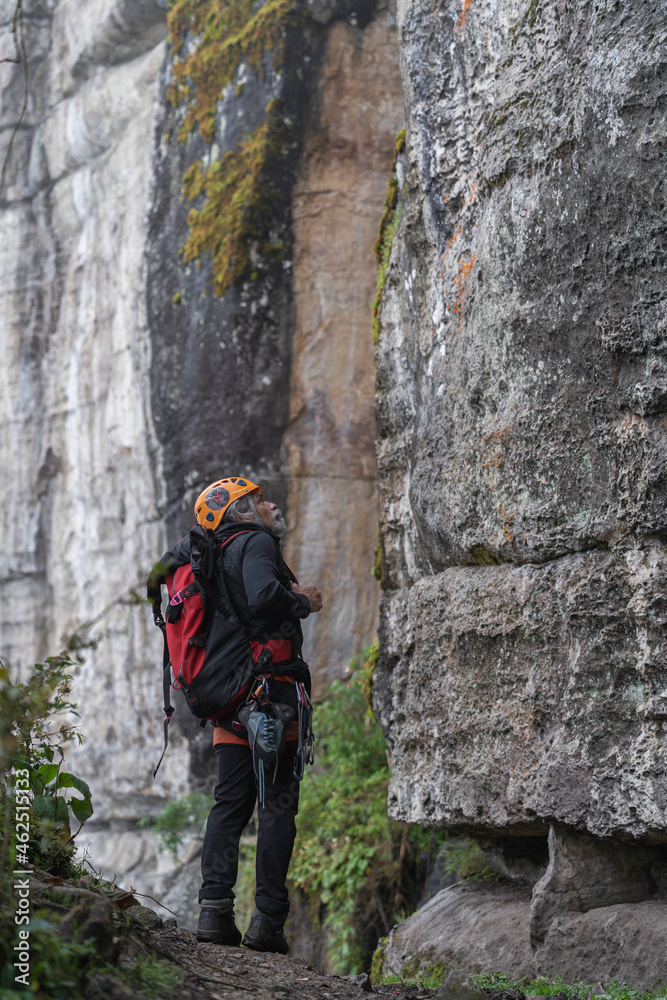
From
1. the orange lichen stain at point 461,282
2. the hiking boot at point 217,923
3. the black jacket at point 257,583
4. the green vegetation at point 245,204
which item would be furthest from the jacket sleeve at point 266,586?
the green vegetation at point 245,204

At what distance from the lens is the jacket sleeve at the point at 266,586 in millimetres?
3881

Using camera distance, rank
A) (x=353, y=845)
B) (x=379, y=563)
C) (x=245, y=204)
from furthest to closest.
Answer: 1. (x=245, y=204)
2. (x=353, y=845)
3. (x=379, y=563)

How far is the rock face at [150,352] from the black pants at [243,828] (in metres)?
2.97

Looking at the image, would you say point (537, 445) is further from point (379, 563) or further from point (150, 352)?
point (150, 352)

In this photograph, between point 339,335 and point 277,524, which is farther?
point 339,335

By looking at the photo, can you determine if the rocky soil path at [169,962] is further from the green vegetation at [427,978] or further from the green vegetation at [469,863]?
the green vegetation at [469,863]

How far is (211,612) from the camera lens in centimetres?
419

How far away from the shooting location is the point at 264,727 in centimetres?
388

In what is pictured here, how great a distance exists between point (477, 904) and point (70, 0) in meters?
12.3

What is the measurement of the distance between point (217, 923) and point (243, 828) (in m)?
0.39

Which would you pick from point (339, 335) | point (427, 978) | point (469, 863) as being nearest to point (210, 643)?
point (427, 978)

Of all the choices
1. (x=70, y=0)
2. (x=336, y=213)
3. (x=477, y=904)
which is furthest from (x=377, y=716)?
(x=70, y=0)

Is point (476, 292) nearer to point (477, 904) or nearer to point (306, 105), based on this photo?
point (477, 904)

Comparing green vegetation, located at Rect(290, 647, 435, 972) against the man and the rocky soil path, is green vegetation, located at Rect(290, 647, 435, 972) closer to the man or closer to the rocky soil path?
the man
